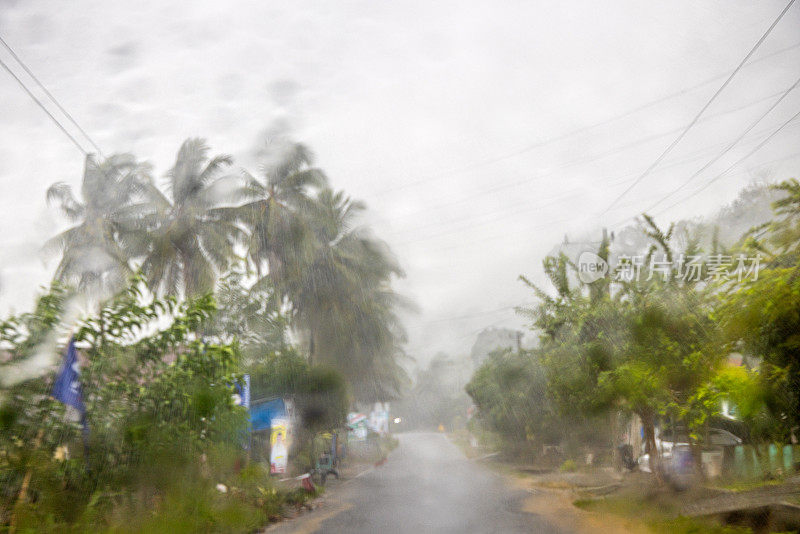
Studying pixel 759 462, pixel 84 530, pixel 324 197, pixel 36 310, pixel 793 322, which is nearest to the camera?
pixel 793 322

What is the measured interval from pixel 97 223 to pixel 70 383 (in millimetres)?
11860

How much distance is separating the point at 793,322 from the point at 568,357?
32.2 ft

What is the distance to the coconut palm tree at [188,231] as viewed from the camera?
21625mm

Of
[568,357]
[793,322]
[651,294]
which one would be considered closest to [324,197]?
[568,357]

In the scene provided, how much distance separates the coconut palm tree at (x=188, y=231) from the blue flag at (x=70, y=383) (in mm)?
12979

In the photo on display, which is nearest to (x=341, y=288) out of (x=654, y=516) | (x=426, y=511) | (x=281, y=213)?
(x=281, y=213)

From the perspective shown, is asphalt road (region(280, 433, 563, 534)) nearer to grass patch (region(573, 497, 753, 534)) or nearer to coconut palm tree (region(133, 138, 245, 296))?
grass patch (region(573, 497, 753, 534))

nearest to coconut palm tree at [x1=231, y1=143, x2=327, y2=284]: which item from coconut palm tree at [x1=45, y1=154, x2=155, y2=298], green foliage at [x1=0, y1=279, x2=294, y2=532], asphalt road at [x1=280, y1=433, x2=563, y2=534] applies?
coconut palm tree at [x1=45, y1=154, x2=155, y2=298]

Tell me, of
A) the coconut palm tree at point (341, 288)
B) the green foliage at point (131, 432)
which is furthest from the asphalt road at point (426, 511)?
the coconut palm tree at point (341, 288)

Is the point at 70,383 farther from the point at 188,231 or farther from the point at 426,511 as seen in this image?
the point at 188,231

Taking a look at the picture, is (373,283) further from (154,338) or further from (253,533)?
(154,338)

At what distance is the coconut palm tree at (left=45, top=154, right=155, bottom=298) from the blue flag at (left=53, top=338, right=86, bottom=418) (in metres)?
8.90

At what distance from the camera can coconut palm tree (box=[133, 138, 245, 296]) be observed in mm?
21625

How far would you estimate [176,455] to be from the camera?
948 centimetres
